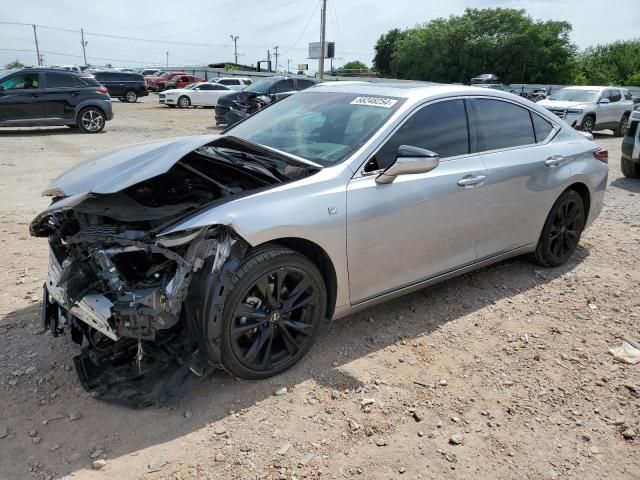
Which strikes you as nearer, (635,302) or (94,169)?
(94,169)

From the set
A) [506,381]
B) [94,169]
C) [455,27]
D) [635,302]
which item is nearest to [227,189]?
[94,169]

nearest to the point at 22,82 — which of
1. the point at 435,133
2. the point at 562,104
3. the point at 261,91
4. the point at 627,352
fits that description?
the point at 261,91

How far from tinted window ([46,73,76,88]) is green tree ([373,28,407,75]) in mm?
71039

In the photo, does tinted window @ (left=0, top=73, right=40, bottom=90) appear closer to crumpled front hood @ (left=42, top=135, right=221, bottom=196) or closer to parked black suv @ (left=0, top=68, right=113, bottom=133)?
parked black suv @ (left=0, top=68, right=113, bottom=133)

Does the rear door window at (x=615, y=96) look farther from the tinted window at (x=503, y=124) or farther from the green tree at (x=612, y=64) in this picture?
the green tree at (x=612, y=64)

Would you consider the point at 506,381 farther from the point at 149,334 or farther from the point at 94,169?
the point at 94,169

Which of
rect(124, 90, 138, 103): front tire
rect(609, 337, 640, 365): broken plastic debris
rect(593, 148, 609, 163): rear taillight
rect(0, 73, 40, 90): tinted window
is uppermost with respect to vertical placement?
rect(0, 73, 40, 90): tinted window

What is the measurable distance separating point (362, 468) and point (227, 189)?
5.63 ft

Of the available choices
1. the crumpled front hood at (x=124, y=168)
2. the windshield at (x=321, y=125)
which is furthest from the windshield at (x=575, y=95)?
the crumpled front hood at (x=124, y=168)

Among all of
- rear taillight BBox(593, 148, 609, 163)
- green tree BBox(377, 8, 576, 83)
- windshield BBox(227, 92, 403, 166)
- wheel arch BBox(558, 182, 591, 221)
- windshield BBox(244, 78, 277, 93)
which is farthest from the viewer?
green tree BBox(377, 8, 576, 83)

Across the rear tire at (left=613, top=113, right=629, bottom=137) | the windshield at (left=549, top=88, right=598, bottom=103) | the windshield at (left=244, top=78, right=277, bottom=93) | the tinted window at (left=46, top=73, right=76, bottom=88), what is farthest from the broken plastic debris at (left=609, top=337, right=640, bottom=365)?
the rear tire at (left=613, top=113, right=629, bottom=137)

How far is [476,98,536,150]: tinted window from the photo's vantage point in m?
4.12

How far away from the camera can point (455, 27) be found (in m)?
62.9

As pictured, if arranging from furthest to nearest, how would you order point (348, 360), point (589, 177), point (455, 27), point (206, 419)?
point (455, 27)
point (589, 177)
point (348, 360)
point (206, 419)
